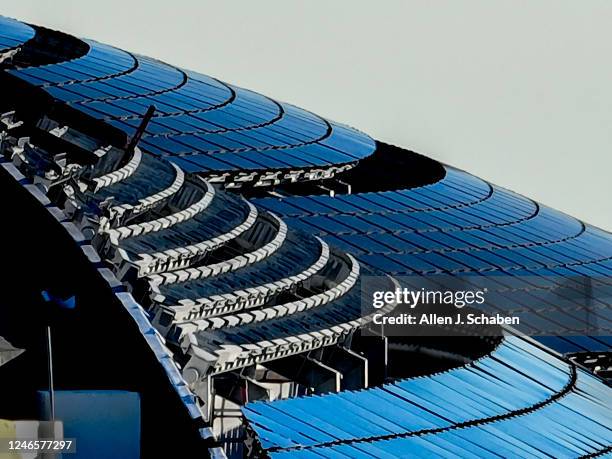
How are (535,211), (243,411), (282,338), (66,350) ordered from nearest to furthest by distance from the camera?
(243,411)
(66,350)
(282,338)
(535,211)

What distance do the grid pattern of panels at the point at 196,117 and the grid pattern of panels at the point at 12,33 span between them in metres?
1.59

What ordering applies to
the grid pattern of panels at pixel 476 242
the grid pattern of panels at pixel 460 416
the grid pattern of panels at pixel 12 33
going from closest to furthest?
1. the grid pattern of panels at pixel 460 416
2. the grid pattern of panels at pixel 476 242
3. the grid pattern of panels at pixel 12 33

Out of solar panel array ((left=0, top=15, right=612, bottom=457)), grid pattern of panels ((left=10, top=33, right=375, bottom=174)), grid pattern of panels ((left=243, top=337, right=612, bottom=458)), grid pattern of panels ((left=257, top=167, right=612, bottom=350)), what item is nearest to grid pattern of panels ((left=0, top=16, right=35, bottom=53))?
solar panel array ((left=0, top=15, right=612, bottom=457))

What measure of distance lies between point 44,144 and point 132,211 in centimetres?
1015

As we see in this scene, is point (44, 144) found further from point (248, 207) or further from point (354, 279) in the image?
point (354, 279)

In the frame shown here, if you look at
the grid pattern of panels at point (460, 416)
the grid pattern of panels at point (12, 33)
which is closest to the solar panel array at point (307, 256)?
the grid pattern of panels at point (460, 416)

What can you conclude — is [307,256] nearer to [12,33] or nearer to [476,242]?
[476,242]

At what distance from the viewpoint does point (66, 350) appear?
4541 centimetres

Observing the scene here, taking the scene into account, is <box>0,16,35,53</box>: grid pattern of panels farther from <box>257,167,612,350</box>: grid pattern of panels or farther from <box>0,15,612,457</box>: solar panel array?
<box>257,167,612,350</box>: grid pattern of panels

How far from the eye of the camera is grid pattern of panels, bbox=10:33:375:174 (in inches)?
3263

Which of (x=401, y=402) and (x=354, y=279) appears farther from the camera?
(x=354, y=279)

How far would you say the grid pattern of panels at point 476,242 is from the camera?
76938 mm

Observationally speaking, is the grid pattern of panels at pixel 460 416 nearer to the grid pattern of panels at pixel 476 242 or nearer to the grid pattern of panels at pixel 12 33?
the grid pattern of panels at pixel 476 242

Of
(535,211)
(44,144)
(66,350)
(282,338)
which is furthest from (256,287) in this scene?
(535,211)
